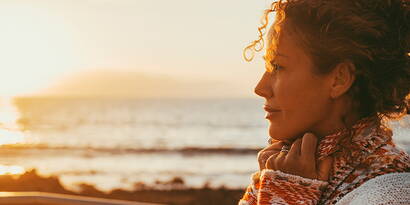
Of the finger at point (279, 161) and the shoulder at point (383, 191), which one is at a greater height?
the finger at point (279, 161)

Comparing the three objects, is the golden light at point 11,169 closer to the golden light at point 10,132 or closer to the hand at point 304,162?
the golden light at point 10,132

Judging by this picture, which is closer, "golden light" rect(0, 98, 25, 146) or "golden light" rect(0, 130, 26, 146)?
"golden light" rect(0, 130, 26, 146)

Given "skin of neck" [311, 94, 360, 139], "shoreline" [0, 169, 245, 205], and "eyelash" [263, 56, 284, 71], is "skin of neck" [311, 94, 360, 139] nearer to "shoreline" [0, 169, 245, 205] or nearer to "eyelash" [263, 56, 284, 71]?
"eyelash" [263, 56, 284, 71]

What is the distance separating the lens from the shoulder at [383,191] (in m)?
1.04

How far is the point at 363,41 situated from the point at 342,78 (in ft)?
0.27

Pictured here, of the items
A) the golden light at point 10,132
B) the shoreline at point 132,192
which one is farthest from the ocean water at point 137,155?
the shoreline at point 132,192

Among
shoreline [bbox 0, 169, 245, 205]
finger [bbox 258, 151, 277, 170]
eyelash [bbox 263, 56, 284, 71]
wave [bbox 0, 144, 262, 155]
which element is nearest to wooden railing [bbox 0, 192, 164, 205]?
finger [bbox 258, 151, 277, 170]

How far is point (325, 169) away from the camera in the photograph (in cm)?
110

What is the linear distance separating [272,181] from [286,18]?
32 cm

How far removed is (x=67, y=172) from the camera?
21.2 m

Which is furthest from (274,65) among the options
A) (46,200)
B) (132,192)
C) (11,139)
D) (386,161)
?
(11,139)

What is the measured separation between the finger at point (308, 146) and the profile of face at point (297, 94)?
39 millimetres

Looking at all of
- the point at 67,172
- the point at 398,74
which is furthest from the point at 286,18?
the point at 67,172

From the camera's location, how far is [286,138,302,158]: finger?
1130mm
